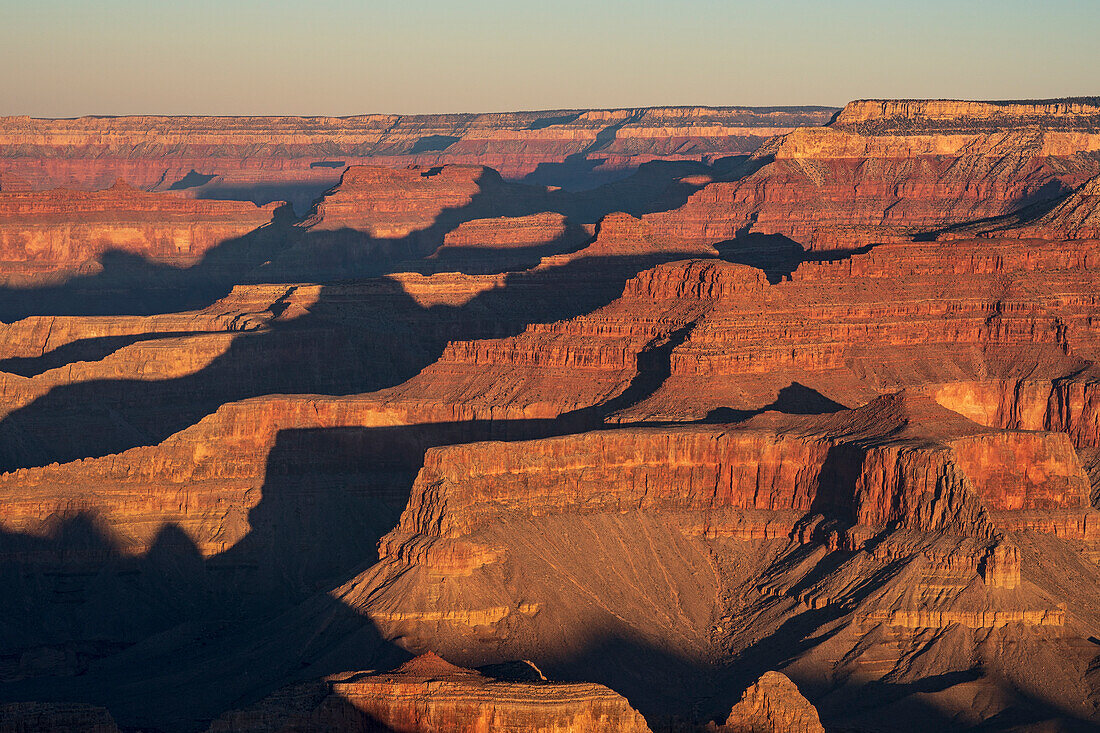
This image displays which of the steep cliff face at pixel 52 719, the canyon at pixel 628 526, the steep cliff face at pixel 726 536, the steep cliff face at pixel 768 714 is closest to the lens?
the steep cliff face at pixel 52 719

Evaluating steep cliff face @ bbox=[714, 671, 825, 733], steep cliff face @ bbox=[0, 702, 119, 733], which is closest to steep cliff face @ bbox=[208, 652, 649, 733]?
steep cliff face @ bbox=[0, 702, 119, 733]

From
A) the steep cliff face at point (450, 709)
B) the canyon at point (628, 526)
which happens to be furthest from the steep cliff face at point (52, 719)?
the steep cliff face at point (450, 709)

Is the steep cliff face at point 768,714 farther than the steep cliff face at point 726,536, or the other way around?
the steep cliff face at point 726,536

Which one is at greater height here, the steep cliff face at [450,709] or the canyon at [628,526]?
the canyon at [628,526]

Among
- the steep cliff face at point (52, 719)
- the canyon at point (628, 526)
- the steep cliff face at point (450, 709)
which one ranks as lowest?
the steep cliff face at point (52, 719)

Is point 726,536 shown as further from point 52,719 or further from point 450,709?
point 52,719

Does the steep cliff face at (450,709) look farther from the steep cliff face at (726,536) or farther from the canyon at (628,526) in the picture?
the steep cliff face at (726,536)

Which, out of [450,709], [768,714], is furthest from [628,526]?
[450,709]

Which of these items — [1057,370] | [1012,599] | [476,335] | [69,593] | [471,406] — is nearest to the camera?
[1012,599]

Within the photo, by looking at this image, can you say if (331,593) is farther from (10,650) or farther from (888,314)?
(888,314)

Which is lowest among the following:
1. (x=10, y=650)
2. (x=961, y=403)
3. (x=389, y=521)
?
(x=10, y=650)

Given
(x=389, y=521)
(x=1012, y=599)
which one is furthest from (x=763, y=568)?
(x=389, y=521)
